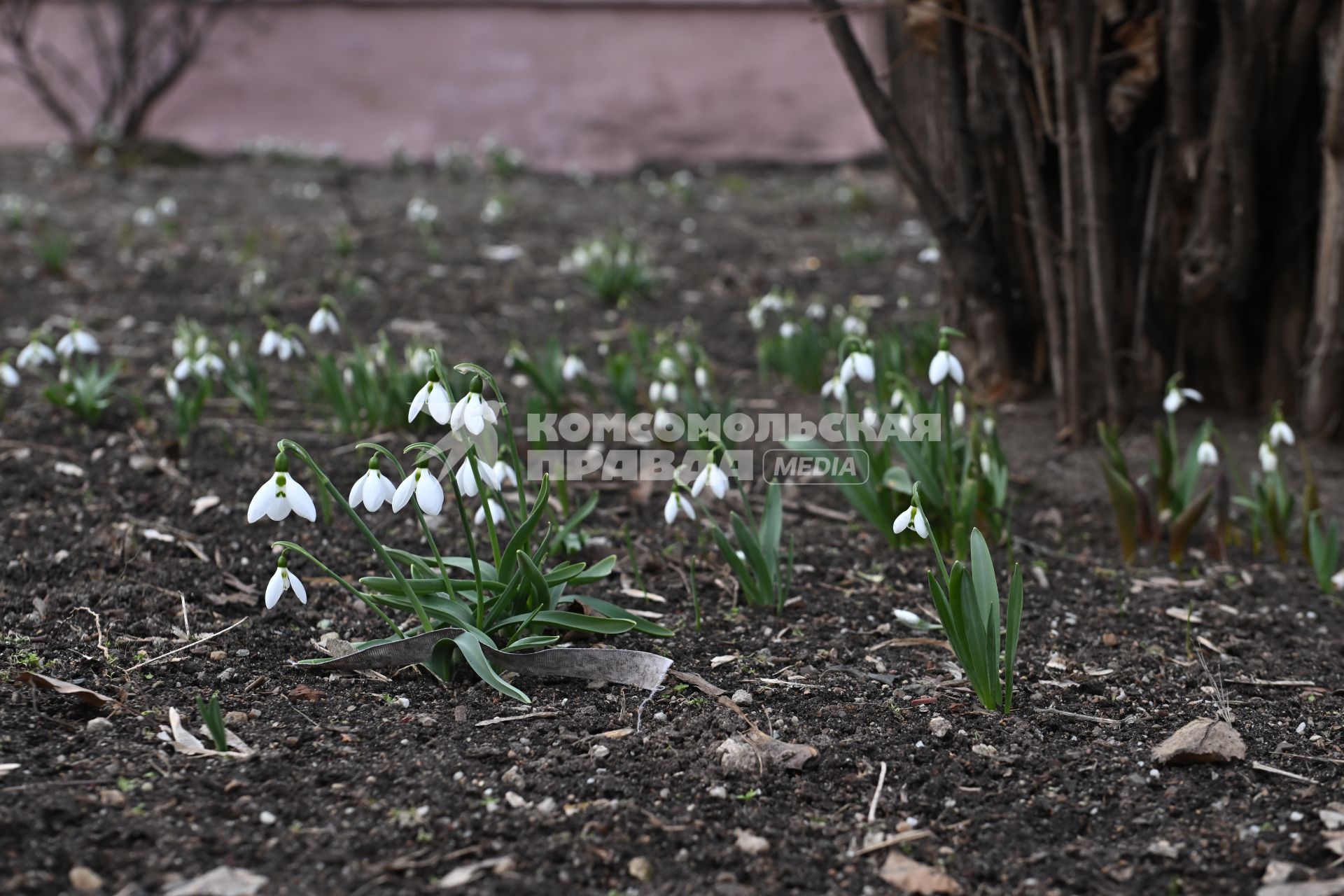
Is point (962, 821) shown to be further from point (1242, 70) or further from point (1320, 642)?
point (1242, 70)

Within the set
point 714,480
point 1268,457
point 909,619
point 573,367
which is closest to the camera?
point 714,480

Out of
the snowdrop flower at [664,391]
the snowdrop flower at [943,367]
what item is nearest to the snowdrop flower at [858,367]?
the snowdrop flower at [943,367]

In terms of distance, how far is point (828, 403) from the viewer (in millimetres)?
4125

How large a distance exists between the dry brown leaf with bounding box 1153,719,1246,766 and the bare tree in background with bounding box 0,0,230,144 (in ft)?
28.8

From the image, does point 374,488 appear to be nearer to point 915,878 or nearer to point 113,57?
point 915,878

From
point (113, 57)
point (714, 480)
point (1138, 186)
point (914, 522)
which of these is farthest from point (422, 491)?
point (113, 57)

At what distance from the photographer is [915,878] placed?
1789 mm

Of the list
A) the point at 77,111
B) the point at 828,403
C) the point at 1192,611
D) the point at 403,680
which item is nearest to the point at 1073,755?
the point at 1192,611

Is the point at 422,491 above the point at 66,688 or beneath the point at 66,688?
above

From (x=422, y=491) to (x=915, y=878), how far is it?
989 millimetres

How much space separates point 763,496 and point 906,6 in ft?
5.45

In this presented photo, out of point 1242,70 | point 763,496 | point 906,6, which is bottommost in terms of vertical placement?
point 763,496

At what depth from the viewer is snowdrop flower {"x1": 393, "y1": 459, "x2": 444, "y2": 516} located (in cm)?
192

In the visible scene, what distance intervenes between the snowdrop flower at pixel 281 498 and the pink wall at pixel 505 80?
8.13 metres
